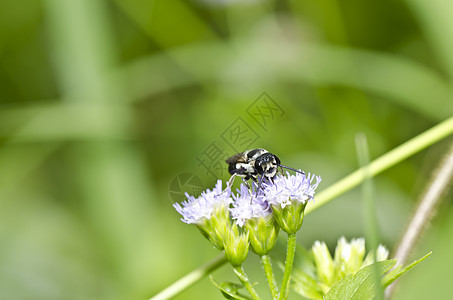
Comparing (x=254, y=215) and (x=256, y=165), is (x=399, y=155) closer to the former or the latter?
(x=256, y=165)

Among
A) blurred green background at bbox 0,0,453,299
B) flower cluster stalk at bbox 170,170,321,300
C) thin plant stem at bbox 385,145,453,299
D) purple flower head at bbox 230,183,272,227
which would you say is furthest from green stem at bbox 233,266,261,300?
blurred green background at bbox 0,0,453,299

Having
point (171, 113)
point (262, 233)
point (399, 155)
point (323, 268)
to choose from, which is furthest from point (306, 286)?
point (171, 113)

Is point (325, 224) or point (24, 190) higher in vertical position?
point (24, 190)

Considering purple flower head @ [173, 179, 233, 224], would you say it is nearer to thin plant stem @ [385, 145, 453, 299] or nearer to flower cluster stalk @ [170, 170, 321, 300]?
flower cluster stalk @ [170, 170, 321, 300]

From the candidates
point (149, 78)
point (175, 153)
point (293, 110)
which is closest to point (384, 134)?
point (293, 110)

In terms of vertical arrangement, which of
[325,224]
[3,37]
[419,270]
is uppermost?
[3,37]

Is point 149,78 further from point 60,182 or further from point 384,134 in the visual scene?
point 384,134

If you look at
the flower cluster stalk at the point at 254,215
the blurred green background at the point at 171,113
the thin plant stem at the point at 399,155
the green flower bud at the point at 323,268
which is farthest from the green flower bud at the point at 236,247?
the blurred green background at the point at 171,113
